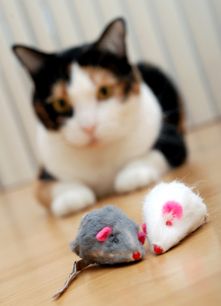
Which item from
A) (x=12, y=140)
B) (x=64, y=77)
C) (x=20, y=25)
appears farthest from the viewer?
(x=12, y=140)

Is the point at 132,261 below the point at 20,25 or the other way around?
below

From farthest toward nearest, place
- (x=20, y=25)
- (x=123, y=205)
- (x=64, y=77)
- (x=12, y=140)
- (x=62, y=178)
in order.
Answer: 1. (x=12, y=140)
2. (x=20, y=25)
3. (x=62, y=178)
4. (x=64, y=77)
5. (x=123, y=205)

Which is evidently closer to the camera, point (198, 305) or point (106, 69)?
point (198, 305)

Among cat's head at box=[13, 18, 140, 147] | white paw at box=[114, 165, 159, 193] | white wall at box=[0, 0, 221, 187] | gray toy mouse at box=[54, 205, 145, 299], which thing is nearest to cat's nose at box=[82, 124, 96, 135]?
cat's head at box=[13, 18, 140, 147]

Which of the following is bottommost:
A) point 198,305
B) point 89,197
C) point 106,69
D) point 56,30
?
point 89,197

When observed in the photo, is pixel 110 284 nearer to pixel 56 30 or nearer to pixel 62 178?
pixel 62 178

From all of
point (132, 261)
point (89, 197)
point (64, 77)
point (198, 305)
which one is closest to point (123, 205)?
point (89, 197)

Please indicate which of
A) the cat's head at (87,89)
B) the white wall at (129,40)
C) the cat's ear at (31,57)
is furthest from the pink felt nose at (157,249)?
the white wall at (129,40)
